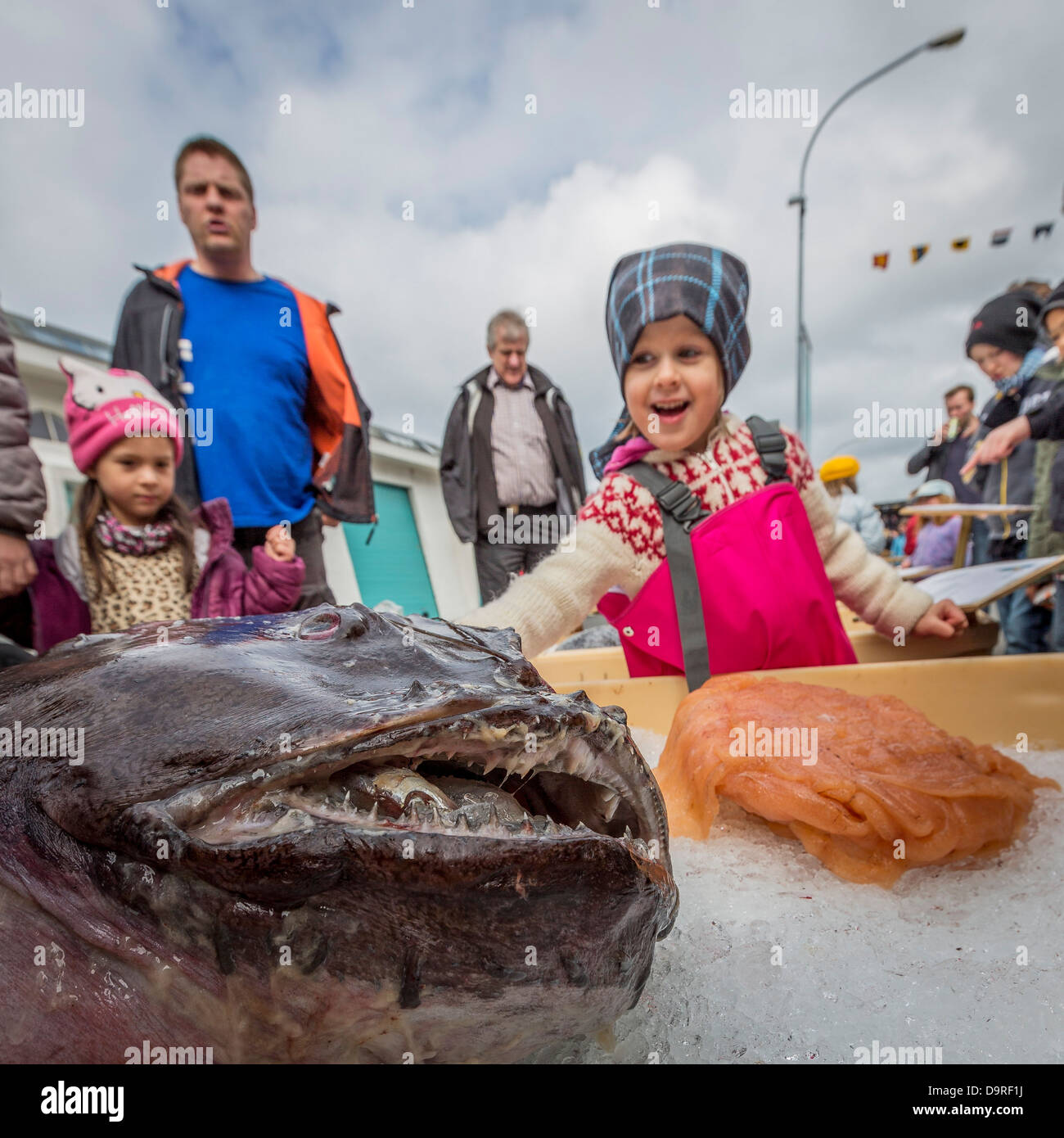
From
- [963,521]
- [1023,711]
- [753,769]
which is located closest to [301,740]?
[753,769]

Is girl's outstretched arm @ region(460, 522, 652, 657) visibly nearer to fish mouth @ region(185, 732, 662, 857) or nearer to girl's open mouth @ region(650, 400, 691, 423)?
girl's open mouth @ region(650, 400, 691, 423)

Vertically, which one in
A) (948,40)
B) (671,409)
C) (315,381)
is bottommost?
(671,409)

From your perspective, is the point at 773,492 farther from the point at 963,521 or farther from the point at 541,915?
the point at 963,521

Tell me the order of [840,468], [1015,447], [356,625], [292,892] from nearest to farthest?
[292,892]
[356,625]
[1015,447]
[840,468]

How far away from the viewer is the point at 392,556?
7.18 m

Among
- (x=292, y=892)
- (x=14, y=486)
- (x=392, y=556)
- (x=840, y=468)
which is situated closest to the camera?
(x=292, y=892)

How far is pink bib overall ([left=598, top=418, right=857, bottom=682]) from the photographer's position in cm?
186

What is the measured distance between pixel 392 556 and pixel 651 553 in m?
5.56

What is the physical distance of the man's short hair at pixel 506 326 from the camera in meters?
3.84

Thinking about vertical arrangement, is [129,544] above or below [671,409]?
below

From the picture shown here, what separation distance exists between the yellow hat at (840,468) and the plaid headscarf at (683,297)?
4.14 meters

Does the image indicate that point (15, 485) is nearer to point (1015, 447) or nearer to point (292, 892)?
point (292, 892)

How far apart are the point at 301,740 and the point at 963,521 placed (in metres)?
4.70

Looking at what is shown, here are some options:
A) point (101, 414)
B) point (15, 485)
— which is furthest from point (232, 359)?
point (15, 485)
